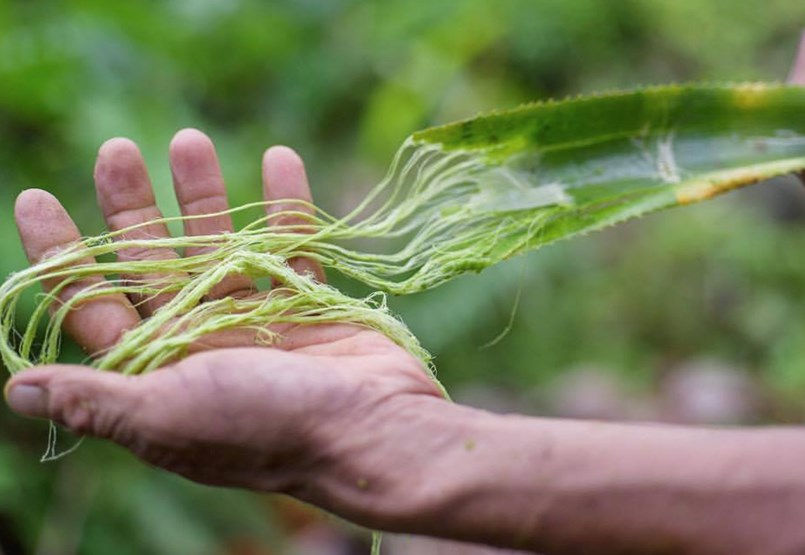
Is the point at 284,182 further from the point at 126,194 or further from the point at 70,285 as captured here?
the point at 70,285

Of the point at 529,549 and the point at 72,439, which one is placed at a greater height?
the point at 529,549

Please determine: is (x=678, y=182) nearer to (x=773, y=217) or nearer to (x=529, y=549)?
(x=529, y=549)

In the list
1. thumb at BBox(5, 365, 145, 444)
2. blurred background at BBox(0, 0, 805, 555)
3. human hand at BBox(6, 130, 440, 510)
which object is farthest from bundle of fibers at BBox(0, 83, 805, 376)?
blurred background at BBox(0, 0, 805, 555)

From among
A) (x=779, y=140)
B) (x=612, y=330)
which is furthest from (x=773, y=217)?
(x=779, y=140)

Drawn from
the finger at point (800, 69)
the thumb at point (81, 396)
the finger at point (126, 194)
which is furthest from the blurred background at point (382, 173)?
the finger at point (800, 69)

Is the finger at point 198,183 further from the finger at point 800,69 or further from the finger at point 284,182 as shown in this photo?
the finger at point 800,69

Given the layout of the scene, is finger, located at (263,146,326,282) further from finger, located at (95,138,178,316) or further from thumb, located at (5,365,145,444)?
thumb, located at (5,365,145,444)

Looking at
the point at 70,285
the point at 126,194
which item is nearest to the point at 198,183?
the point at 126,194
